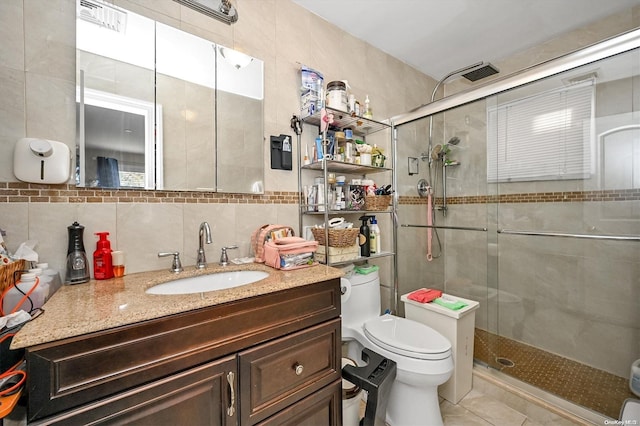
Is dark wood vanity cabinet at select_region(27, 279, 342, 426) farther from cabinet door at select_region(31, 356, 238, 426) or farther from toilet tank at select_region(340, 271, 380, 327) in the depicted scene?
toilet tank at select_region(340, 271, 380, 327)

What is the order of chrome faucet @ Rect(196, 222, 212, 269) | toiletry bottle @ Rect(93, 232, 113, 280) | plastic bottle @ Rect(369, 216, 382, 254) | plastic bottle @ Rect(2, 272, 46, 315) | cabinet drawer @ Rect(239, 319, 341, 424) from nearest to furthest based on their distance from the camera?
plastic bottle @ Rect(2, 272, 46, 315) < cabinet drawer @ Rect(239, 319, 341, 424) < toiletry bottle @ Rect(93, 232, 113, 280) < chrome faucet @ Rect(196, 222, 212, 269) < plastic bottle @ Rect(369, 216, 382, 254)

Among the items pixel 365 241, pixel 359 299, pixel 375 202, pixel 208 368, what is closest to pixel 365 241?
pixel 365 241

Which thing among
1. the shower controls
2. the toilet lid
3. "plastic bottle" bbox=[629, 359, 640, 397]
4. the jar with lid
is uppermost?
the jar with lid

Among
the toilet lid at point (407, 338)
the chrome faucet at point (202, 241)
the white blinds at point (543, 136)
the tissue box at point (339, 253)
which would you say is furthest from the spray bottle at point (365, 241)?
the white blinds at point (543, 136)

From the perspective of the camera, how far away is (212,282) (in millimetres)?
1186

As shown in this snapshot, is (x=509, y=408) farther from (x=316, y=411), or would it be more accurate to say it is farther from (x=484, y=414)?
(x=316, y=411)

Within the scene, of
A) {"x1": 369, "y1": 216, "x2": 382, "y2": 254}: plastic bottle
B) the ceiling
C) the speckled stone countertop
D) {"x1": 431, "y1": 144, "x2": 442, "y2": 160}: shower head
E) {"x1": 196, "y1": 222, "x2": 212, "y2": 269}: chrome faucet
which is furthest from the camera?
{"x1": 431, "y1": 144, "x2": 442, "y2": 160}: shower head

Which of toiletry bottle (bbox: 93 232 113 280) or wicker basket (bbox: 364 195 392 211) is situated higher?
wicker basket (bbox: 364 195 392 211)

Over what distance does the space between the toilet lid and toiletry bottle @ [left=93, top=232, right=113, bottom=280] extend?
127 cm

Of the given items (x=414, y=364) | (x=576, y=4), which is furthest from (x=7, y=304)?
(x=576, y=4)

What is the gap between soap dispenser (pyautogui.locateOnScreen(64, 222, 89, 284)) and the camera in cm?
96

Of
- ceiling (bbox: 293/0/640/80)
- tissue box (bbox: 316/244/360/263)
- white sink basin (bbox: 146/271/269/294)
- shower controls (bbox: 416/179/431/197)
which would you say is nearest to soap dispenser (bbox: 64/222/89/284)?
white sink basin (bbox: 146/271/269/294)

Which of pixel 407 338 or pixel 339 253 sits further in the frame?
pixel 339 253

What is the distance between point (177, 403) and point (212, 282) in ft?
1.66
